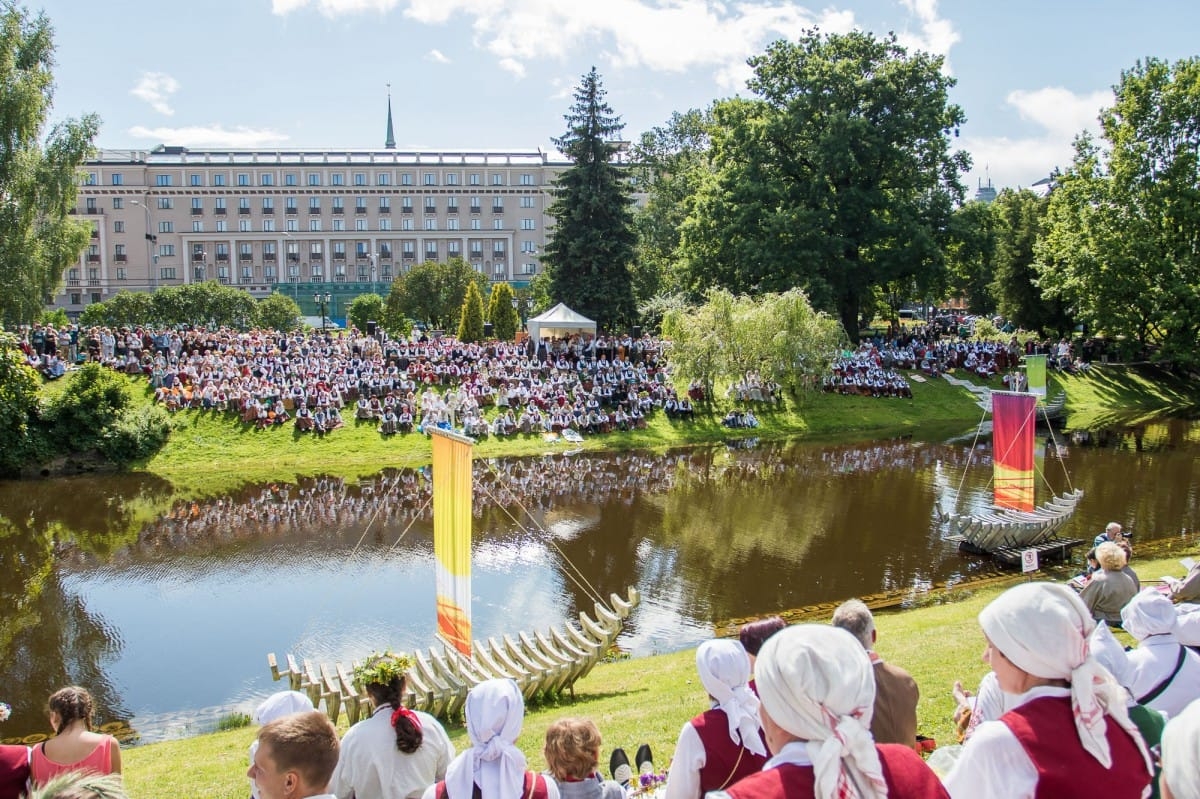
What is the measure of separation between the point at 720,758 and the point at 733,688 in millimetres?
366

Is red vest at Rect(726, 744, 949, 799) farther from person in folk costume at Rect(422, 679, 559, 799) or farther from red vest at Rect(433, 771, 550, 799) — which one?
red vest at Rect(433, 771, 550, 799)

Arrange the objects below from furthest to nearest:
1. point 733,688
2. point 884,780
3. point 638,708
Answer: point 638,708, point 733,688, point 884,780

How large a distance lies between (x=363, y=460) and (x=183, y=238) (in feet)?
227

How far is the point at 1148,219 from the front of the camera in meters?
42.4

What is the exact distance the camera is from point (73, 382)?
29375mm

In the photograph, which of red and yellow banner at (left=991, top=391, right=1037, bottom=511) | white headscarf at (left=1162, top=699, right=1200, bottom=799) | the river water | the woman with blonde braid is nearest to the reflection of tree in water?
the river water

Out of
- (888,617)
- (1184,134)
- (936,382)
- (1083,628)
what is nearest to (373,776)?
(1083,628)

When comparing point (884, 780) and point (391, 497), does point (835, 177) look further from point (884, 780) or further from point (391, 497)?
point (884, 780)

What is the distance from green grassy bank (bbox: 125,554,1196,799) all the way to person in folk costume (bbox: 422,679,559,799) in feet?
13.4

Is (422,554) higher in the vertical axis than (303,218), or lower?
lower

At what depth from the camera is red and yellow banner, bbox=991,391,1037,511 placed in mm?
19922

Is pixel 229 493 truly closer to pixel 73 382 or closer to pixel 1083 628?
pixel 73 382

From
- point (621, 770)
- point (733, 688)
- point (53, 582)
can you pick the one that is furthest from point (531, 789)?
point (53, 582)

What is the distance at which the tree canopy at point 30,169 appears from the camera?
3158cm
